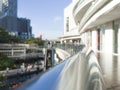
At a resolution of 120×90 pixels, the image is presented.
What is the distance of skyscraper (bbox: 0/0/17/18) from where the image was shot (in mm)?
162750

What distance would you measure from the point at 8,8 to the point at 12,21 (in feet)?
41.4

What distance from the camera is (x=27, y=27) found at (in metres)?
159

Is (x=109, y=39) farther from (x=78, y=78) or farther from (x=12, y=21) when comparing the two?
(x=12, y=21)

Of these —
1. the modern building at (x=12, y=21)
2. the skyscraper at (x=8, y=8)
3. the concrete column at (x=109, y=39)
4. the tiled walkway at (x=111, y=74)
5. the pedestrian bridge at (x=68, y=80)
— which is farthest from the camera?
the skyscraper at (x=8, y=8)

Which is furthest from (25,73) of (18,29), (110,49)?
(18,29)

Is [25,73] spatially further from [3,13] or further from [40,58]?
[3,13]

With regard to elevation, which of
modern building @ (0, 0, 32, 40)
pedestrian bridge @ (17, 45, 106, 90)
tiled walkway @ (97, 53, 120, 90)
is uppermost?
modern building @ (0, 0, 32, 40)

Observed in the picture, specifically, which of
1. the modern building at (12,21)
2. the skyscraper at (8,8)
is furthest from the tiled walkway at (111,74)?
the skyscraper at (8,8)

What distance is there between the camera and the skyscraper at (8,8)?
16275 cm

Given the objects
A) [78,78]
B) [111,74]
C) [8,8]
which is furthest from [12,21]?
[78,78]

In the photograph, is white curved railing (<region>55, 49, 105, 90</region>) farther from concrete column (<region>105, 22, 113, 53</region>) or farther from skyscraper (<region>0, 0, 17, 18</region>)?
skyscraper (<region>0, 0, 17, 18</region>)

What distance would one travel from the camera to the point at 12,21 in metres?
155

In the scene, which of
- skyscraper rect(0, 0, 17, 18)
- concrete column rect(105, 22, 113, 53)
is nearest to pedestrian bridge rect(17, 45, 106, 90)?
concrete column rect(105, 22, 113, 53)

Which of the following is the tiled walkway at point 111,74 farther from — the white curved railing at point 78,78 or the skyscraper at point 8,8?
the skyscraper at point 8,8
